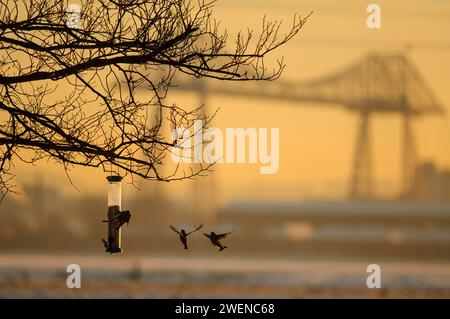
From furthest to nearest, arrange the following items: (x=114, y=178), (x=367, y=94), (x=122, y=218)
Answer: (x=367, y=94), (x=114, y=178), (x=122, y=218)

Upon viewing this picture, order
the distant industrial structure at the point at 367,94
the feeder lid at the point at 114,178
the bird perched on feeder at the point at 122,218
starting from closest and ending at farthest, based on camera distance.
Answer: the bird perched on feeder at the point at 122,218
the feeder lid at the point at 114,178
the distant industrial structure at the point at 367,94

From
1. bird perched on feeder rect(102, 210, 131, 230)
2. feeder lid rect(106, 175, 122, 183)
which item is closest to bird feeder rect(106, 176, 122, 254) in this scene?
feeder lid rect(106, 175, 122, 183)

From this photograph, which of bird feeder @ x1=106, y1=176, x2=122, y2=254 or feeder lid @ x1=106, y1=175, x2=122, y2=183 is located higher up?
feeder lid @ x1=106, y1=175, x2=122, y2=183

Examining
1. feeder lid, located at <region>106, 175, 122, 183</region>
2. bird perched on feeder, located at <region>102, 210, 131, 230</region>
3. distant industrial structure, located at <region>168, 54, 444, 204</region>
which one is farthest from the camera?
distant industrial structure, located at <region>168, 54, 444, 204</region>

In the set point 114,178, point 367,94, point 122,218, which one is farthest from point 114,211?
point 367,94

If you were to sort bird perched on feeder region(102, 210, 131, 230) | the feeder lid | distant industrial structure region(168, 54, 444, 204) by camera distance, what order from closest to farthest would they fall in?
bird perched on feeder region(102, 210, 131, 230) → the feeder lid → distant industrial structure region(168, 54, 444, 204)

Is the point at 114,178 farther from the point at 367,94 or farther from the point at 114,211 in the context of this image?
the point at 367,94

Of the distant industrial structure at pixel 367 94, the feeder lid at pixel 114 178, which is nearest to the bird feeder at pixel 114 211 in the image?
the feeder lid at pixel 114 178

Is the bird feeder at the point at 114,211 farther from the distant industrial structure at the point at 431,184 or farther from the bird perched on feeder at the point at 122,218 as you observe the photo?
the distant industrial structure at the point at 431,184

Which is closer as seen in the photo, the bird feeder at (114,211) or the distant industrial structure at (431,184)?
the bird feeder at (114,211)

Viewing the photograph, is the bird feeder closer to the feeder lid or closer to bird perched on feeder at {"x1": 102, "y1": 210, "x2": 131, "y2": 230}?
the feeder lid
